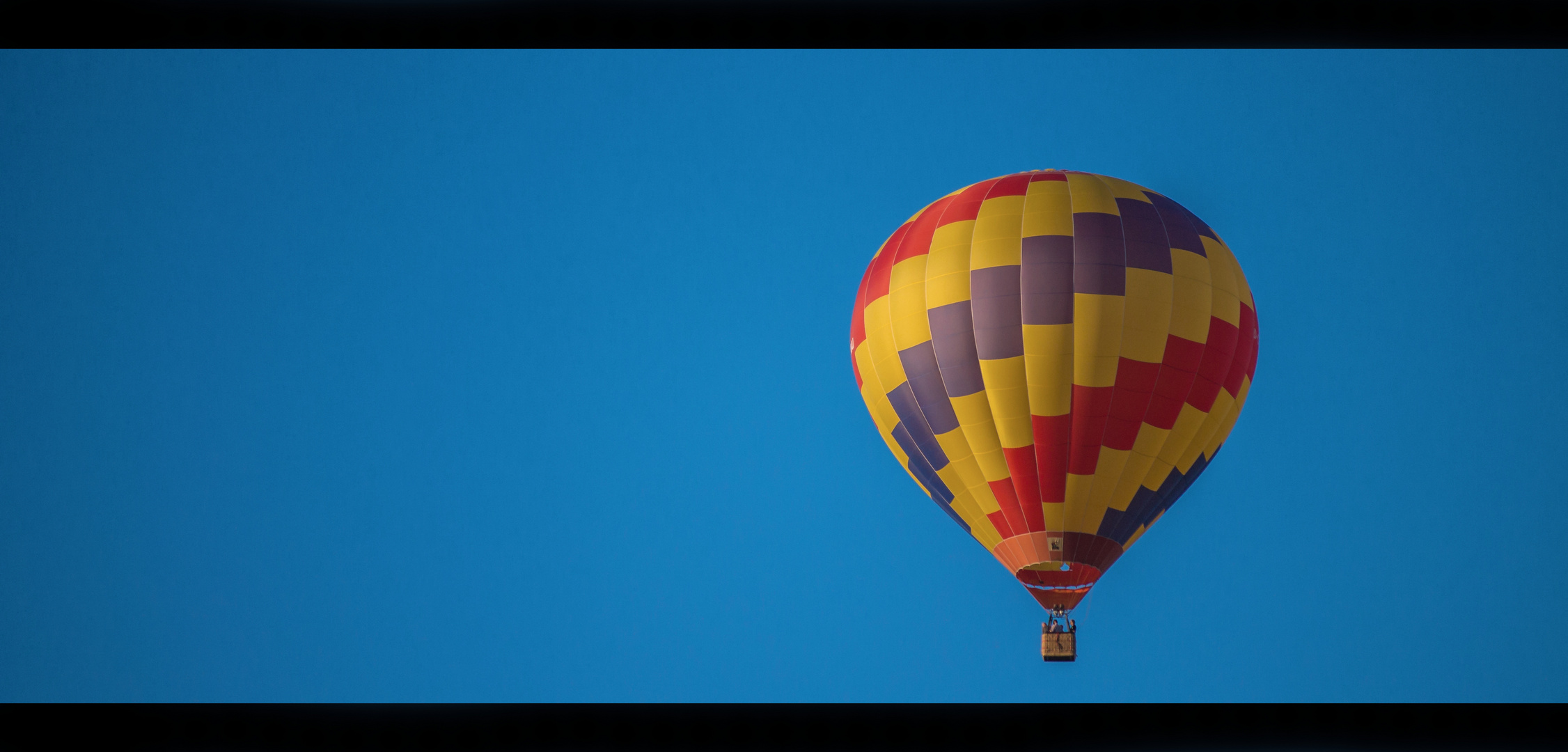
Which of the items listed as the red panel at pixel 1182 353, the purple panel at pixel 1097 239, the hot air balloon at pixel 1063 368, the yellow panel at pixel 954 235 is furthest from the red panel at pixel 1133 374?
the yellow panel at pixel 954 235

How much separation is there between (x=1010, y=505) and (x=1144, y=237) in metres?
3.85

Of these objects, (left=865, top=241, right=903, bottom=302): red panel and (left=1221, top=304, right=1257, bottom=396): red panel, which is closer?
(left=1221, top=304, right=1257, bottom=396): red panel

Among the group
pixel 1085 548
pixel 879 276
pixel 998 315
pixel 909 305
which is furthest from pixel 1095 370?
pixel 879 276

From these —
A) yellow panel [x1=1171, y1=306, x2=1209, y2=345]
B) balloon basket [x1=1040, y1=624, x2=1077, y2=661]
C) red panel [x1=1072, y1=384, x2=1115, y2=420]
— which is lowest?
balloon basket [x1=1040, y1=624, x2=1077, y2=661]

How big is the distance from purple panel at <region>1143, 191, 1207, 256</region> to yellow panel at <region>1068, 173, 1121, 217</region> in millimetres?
649

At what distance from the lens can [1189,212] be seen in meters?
19.7

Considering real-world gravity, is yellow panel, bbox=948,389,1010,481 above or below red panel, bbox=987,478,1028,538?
above

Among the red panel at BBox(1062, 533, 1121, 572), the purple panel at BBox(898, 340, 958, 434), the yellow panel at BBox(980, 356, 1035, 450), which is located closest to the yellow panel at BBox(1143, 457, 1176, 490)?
the red panel at BBox(1062, 533, 1121, 572)

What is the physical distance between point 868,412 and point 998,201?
340 cm

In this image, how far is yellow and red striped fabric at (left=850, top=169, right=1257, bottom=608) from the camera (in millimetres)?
18109

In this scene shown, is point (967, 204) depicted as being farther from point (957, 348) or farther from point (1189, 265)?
point (1189, 265)

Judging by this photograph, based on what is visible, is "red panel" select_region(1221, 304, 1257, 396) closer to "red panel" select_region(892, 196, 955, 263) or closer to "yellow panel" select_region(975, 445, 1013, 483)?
"yellow panel" select_region(975, 445, 1013, 483)
